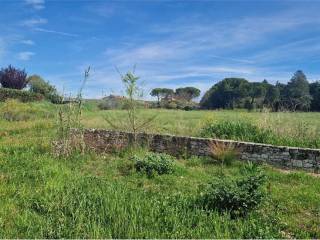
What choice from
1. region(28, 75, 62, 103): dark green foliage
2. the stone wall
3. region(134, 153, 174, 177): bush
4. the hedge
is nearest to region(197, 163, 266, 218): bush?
region(134, 153, 174, 177): bush

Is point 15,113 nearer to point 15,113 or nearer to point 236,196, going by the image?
point 15,113

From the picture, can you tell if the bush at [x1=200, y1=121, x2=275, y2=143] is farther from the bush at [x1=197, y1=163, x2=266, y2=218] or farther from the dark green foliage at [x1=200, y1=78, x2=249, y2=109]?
the dark green foliage at [x1=200, y1=78, x2=249, y2=109]

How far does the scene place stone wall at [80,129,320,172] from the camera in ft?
37.4

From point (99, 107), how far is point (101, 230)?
109 ft

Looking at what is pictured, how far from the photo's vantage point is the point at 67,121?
13.2 meters

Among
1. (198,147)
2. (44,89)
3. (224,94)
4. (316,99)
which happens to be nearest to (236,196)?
(198,147)

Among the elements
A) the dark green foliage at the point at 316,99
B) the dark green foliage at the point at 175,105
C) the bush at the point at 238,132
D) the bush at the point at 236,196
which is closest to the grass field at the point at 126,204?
the bush at the point at 236,196

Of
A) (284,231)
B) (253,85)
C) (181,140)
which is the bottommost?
(284,231)

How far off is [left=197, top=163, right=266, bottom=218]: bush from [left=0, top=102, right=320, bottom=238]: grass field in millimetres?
186

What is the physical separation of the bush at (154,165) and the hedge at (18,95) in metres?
25.8

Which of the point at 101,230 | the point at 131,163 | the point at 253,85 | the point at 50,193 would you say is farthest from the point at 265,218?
the point at 253,85

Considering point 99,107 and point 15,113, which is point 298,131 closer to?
point 15,113

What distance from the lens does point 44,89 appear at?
3631cm

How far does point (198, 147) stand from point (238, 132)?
212cm
